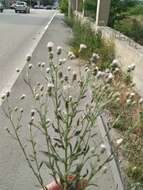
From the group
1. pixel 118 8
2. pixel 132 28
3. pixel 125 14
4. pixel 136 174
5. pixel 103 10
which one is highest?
pixel 136 174

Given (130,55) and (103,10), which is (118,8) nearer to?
(103,10)

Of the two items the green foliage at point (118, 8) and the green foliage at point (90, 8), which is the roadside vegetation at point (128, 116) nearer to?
the green foliage at point (118, 8)

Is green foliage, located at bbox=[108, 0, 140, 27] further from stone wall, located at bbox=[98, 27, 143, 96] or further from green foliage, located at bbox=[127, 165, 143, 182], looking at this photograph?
green foliage, located at bbox=[127, 165, 143, 182]

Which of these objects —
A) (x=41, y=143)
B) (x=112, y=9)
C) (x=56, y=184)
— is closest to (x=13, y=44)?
(x=112, y=9)

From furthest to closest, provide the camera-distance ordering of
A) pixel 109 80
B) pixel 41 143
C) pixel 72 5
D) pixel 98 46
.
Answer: pixel 72 5 < pixel 98 46 < pixel 41 143 < pixel 109 80

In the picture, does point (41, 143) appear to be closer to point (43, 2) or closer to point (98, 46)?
point (98, 46)

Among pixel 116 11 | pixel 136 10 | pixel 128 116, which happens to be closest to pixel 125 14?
pixel 136 10

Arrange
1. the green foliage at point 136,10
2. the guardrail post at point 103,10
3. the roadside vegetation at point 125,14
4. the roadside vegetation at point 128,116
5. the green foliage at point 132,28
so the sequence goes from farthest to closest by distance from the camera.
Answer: the green foliage at point 136,10 → the roadside vegetation at point 125,14 → the guardrail post at point 103,10 → the green foliage at point 132,28 → the roadside vegetation at point 128,116

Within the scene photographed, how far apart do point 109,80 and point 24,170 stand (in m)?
2.33

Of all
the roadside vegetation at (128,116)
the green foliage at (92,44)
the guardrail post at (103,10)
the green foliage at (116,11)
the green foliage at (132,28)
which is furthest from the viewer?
the green foliage at (116,11)

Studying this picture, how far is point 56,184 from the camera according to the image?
351cm

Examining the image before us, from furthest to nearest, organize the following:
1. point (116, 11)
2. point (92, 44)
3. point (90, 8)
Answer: point (90, 8) → point (116, 11) → point (92, 44)

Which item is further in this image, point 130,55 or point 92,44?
point 92,44

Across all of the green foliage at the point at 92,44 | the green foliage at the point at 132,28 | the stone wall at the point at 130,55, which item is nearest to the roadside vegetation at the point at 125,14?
the green foliage at the point at 132,28
